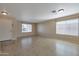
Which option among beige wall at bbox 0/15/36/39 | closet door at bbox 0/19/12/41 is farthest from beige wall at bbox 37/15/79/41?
closet door at bbox 0/19/12/41

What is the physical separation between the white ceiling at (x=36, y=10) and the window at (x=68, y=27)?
15cm

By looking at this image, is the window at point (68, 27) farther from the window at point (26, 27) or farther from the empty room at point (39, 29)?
the window at point (26, 27)

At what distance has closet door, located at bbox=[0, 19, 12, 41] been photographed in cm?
168

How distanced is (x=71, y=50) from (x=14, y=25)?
1.05m

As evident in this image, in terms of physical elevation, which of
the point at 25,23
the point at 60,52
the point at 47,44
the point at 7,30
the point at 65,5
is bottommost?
the point at 60,52

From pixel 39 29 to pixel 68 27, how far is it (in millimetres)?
525

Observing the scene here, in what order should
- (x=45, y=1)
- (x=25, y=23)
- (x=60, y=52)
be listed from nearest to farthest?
(x=45, y=1) < (x=60, y=52) < (x=25, y=23)

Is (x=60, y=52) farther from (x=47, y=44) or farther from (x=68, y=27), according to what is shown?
(x=68, y=27)

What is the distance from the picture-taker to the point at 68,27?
1747mm

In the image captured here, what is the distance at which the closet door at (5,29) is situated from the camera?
1676 millimetres

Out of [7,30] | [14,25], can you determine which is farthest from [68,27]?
[7,30]

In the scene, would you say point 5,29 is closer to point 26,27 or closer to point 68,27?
point 26,27

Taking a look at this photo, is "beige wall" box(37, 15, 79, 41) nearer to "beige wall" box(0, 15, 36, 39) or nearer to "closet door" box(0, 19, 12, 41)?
"beige wall" box(0, 15, 36, 39)

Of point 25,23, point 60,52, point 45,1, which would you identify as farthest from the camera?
point 25,23
